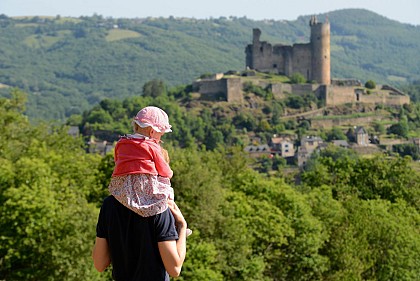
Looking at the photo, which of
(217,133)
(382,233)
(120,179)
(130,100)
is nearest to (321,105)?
(217,133)

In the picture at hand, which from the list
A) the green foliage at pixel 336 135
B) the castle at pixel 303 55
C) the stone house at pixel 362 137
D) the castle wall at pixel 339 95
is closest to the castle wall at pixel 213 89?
the castle at pixel 303 55

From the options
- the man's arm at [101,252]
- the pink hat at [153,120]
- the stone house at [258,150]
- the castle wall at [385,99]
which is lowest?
the stone house at [258,150]

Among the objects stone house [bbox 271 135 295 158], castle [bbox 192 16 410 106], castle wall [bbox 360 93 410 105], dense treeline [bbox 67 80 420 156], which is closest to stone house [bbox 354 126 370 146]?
dense treeline [bbox 67 80 420 156]

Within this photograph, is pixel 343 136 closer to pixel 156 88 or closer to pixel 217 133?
pixel 217 133

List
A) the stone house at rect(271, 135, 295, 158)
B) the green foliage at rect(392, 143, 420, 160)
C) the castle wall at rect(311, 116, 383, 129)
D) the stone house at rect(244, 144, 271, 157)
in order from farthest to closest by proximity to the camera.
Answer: the castle wall at rect(311, 116, 383, 129) < the stone house at rect(271, 135, 295, 158) < the stone house at rect(244, 144, 271, 157) < the green foliage at rect(392, 143, 420, 160)

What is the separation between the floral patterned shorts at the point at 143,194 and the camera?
6.61 metres

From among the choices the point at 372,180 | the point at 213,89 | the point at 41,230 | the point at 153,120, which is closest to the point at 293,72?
the point at 213,89

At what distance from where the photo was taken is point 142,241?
6.73 m

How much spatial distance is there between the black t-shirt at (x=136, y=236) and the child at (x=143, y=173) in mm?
110

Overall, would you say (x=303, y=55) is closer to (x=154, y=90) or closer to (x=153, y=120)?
(x=154, y=90)

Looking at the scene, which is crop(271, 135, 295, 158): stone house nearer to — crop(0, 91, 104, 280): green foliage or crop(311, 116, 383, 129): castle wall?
crop(311, 116, 383, 129): castle wall

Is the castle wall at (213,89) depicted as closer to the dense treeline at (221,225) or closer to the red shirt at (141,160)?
the dense treeline at (221,225)

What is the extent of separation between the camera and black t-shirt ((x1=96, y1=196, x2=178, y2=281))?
6.68m

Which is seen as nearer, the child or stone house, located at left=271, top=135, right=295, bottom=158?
the child
